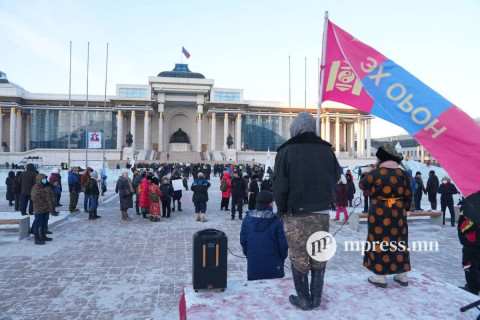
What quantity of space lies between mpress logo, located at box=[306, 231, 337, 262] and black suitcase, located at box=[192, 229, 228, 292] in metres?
0.92

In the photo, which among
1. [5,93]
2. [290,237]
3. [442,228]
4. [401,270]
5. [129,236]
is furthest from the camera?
[5,93]

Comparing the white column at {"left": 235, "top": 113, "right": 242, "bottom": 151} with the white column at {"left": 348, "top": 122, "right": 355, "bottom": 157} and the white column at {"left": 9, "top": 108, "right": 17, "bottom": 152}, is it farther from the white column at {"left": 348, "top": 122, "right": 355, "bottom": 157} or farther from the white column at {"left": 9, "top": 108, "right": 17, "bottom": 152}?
the white column at {"left": 9, "top": 108, "right": 17, "bottom": 152}

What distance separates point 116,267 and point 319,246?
180 inches

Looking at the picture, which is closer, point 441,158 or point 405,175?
point 441,158

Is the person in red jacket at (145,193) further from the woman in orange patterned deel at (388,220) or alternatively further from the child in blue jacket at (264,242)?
the woman in orange patterned deel at (388,220)

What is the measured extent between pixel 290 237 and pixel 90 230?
820 cm

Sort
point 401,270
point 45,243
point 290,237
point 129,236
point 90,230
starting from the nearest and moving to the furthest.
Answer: point 290,237, point 401,270, point 45,243, point 129,236, point 90,230

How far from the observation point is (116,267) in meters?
6.21

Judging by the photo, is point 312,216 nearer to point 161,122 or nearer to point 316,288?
point 316,288

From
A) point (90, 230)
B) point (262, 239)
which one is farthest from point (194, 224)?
point (262, 239)

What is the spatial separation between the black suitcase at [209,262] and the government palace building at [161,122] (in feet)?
159

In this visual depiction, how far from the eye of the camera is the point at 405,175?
142 inches

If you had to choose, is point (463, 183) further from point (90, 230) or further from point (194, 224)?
point (90, 230)

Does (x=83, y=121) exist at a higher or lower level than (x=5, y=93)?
lower
